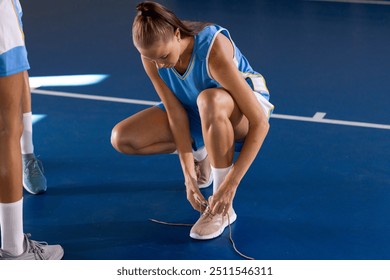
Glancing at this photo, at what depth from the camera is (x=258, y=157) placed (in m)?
3.93

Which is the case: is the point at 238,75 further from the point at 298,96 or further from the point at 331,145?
the point at 298,96

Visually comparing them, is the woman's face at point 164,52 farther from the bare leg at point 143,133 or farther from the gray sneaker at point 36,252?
the gray sneaker at point 36,252

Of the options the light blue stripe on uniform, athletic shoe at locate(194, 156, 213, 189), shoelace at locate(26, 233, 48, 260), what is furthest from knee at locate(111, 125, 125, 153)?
the light blue stripe on uniform

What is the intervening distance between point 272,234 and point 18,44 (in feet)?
4.03

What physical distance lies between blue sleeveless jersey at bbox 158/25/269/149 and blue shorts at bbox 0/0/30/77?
0.68m

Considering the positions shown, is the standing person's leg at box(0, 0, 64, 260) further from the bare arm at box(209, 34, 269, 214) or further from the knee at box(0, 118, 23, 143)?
the bare arm at box(209, 34, 269, 214)

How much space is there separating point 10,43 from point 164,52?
539mm

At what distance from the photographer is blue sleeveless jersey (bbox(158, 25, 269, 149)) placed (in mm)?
3143

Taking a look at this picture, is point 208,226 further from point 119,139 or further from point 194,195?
point 119,139

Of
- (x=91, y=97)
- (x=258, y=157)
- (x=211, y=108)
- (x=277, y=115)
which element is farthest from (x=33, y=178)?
(x=277, y=115)

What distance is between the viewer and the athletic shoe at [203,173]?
3635 millimetres

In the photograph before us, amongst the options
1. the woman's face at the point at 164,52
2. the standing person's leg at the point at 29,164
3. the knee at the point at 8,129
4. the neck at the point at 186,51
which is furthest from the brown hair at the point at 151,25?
the standing person's leg at the point at 29,164

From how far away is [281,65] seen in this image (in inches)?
209

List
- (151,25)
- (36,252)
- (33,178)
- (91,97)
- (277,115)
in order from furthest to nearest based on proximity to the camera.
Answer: (91,97) → (277,115) → (33,178) → (36,252) → (151,25)
